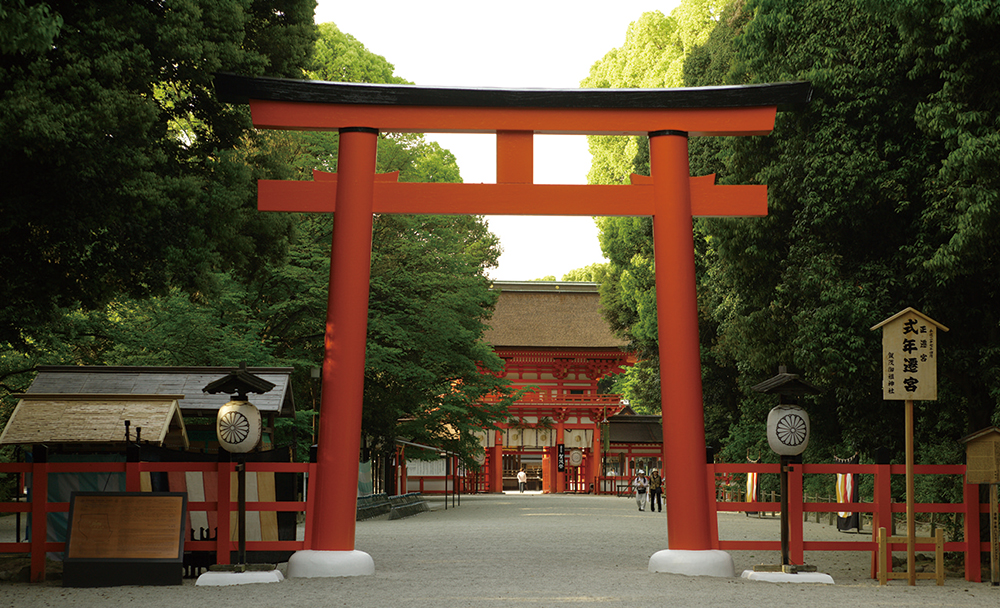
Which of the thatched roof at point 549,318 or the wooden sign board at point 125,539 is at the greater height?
the thatched roof at point 549,318

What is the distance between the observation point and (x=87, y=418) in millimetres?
10312

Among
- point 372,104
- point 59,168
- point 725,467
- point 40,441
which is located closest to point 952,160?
point 725,467

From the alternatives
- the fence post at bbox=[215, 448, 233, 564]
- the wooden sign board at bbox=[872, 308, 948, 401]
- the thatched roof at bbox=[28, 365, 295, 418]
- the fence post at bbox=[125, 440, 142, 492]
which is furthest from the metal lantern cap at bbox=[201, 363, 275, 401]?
the wooden sign board at bbox=[872, 308, 948, 401]

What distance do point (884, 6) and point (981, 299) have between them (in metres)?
3.51

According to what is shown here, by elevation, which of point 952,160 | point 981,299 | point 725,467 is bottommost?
point 725,467

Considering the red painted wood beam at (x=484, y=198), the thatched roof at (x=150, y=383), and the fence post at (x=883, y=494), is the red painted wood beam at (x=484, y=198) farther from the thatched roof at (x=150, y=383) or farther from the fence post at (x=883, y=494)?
the thatched roof at (x=150, y=383)

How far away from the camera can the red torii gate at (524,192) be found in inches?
354

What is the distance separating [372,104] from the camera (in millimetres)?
9461

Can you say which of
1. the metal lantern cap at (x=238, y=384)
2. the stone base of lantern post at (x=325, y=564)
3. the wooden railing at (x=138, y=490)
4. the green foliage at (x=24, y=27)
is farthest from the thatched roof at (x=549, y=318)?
the green foliage at (x=24, y=27)

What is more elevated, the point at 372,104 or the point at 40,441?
the point at 372,104

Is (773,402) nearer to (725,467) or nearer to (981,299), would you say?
(981,299)

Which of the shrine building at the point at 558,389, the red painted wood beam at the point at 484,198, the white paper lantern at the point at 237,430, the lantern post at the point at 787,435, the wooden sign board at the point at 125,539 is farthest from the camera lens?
the shrine building at the point at 558,389

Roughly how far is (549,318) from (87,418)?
2877 centimetres

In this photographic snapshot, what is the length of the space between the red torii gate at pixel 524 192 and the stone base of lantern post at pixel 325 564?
190 mm
